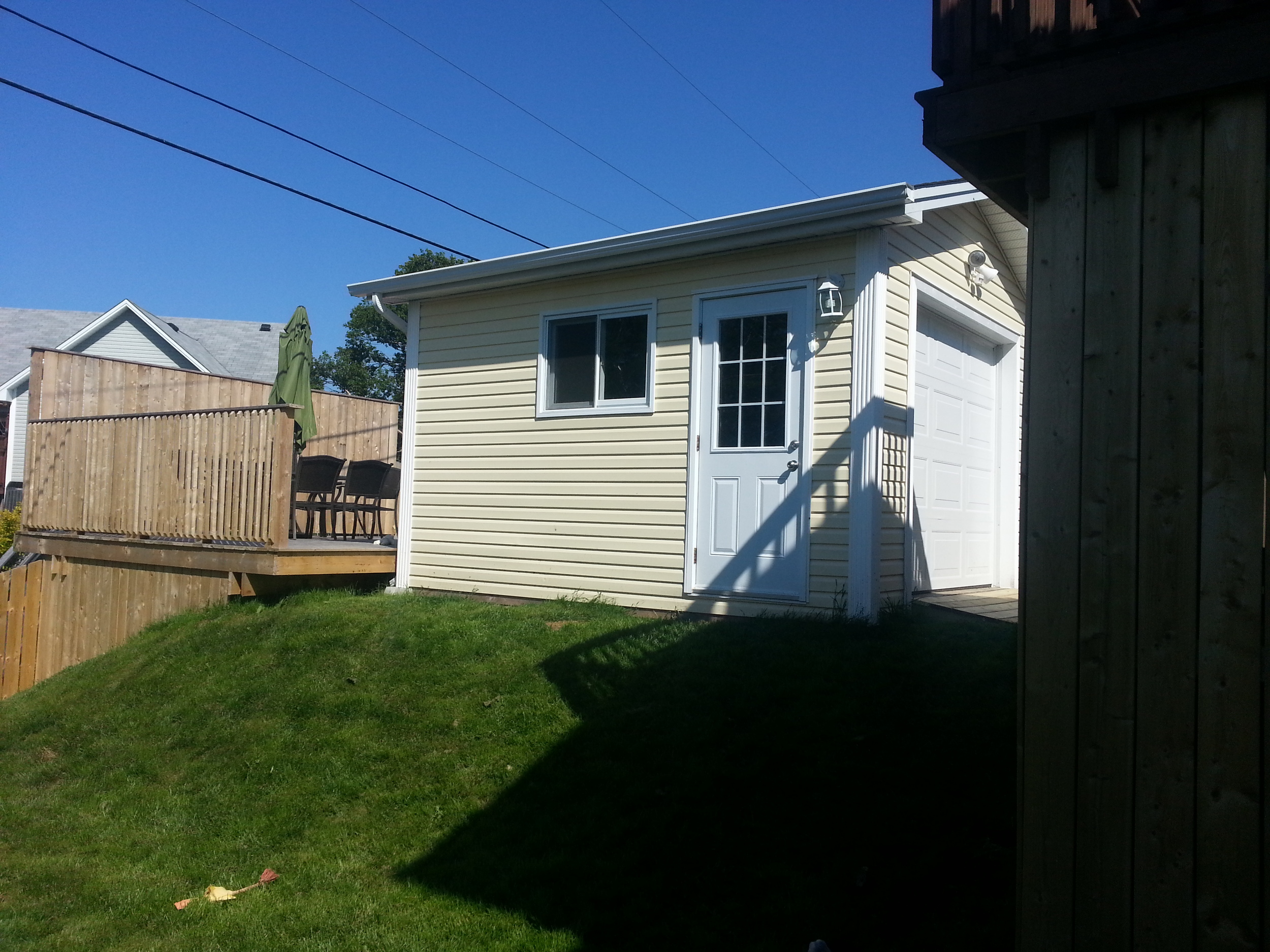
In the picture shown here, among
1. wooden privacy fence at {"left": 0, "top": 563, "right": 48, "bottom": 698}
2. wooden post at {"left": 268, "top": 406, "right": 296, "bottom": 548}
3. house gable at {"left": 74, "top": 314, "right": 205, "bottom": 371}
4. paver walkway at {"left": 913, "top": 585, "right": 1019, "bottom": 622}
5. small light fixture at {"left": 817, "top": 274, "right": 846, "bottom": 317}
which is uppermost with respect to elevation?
house gable at {"left": 74, "top": 314, "right": 205, "bottom": 371}

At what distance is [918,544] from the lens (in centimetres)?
803

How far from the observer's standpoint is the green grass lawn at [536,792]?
157 inches

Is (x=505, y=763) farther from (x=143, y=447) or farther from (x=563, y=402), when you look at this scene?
(x=143, y=447)

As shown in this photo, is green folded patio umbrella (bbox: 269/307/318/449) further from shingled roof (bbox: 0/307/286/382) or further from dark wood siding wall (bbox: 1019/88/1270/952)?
shingled roof (bbox: 0/307/286/382)

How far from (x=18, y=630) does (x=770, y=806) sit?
9.23 m

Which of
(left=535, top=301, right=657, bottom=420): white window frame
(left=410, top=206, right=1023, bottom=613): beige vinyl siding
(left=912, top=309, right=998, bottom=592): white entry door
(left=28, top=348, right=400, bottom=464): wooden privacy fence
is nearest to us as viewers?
(left=410, top=206, right=1023, bottom=613): beige vinyl siding

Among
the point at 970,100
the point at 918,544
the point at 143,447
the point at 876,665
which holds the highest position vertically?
the point at 970,100

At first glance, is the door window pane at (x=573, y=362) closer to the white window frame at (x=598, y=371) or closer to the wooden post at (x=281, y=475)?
the white window frame at (x=598, y=371)

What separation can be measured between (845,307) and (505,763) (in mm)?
3920

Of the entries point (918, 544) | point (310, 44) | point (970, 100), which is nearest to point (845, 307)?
point (918, 544)

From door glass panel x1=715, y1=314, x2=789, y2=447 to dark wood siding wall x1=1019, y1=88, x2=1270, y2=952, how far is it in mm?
4683

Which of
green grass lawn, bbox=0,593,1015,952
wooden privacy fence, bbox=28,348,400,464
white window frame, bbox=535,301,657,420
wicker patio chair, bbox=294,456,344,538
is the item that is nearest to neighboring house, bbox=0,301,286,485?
wooden privacy fence, bbox=28,348,400,464

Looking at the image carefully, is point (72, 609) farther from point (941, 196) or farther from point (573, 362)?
point (941, 196)

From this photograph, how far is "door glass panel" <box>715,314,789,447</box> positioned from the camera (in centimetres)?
770
